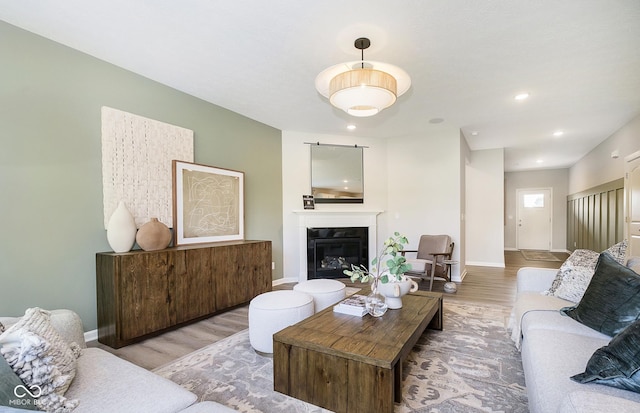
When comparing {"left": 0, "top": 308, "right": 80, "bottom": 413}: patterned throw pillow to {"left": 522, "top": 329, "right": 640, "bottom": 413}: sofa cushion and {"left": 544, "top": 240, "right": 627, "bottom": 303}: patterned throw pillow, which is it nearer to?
{"left": 522, "top": 329, "right": 640, "bottom": 413}: sofa cushion

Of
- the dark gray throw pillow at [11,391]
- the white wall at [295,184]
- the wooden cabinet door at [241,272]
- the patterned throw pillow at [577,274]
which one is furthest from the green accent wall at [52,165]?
the patterned throw pillow at [577,274]

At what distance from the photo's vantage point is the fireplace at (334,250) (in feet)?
17.0

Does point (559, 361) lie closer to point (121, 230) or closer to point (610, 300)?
point (610, 300)

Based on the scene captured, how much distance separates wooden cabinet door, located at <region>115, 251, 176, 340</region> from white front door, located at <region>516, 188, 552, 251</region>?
34.4ft

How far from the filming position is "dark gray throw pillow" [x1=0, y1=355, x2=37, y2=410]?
984 mm

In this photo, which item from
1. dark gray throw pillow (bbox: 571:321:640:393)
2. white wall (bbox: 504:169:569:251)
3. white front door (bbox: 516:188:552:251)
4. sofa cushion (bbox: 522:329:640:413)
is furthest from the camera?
white front door (bbox: 516:188:552:251)

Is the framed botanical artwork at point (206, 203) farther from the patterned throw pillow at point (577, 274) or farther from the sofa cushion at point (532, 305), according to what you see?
the patterned throw pillow at point (577, 274)

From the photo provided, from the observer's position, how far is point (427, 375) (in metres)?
2.04

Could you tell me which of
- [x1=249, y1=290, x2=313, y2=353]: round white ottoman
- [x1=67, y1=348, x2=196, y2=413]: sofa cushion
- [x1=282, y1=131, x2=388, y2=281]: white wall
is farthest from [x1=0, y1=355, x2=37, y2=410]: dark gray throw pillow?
[x1=282, y1=131, x2=388, y2=281]: white wall

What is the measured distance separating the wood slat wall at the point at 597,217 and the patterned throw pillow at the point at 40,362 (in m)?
7.16

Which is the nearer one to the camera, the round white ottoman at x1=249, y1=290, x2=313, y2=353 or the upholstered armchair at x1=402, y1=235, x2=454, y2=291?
the round white ottoman at x1=249, y1=290, x2=313, y2=353

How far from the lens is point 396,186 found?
5699 mm

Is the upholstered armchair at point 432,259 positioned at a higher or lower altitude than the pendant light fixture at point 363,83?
lower

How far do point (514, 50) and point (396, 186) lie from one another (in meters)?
3.25
